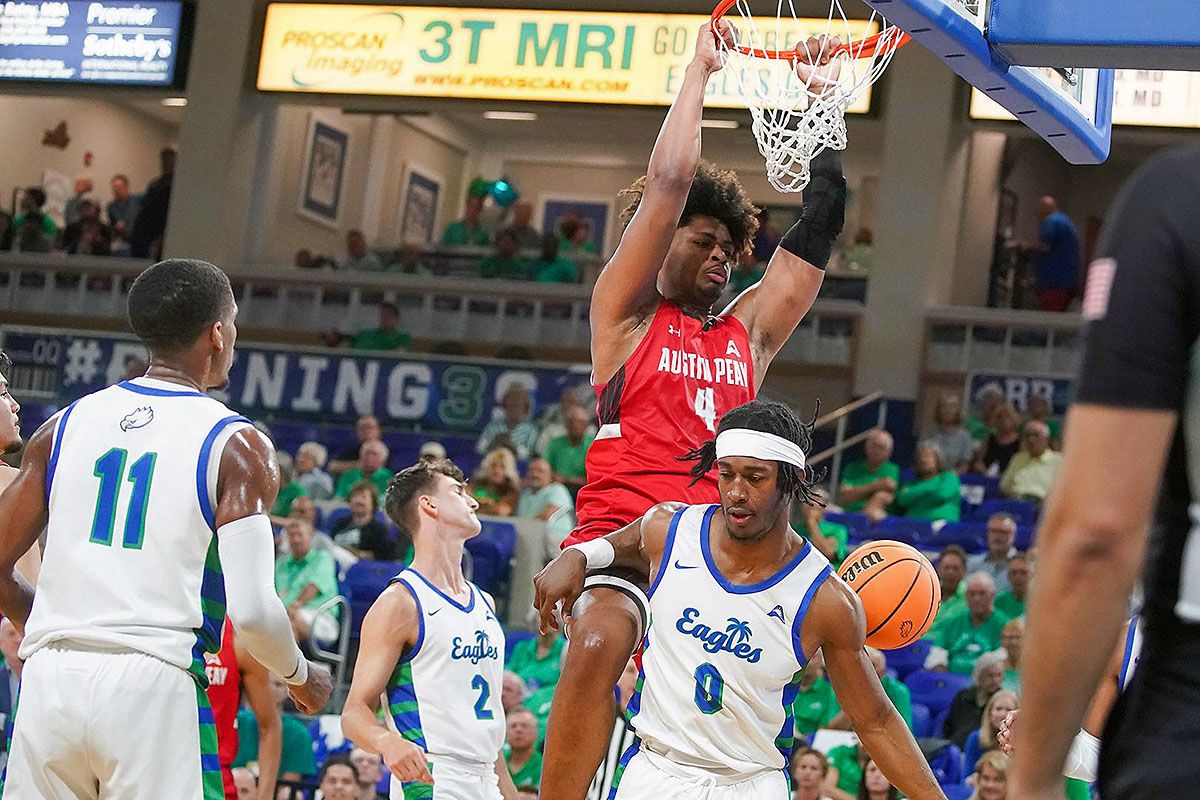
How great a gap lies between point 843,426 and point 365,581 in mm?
4992

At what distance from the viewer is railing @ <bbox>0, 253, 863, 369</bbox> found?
16.4m

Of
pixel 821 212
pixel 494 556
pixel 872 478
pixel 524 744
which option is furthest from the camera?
pixel 872 478

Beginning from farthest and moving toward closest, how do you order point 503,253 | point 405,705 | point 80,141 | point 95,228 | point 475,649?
1. point 80,141
2. point 95,228
3. point 503,253
4. point 475,649
5. point 405,705

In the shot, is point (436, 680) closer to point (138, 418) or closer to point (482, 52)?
point (138, 418)

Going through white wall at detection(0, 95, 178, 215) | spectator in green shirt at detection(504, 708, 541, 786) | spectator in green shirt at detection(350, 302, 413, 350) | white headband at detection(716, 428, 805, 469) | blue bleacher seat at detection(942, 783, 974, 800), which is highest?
white wall at detection(0, 95, 178, 215)

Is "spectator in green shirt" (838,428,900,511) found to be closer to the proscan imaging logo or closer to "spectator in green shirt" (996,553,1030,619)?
"spectator in green shirt" (996,553,1030,619)

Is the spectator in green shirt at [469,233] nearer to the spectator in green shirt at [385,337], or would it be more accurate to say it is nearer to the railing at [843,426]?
the spectator in green shirt at [385,337]

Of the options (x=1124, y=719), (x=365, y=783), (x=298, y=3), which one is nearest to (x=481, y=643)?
(x=365, y=783)

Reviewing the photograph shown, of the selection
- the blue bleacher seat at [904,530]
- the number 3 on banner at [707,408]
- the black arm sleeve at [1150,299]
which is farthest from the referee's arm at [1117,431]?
the blue bleacher seat at [904,530]

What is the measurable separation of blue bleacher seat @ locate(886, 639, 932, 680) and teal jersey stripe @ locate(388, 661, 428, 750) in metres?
4.36

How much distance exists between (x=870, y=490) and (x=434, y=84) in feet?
20.6

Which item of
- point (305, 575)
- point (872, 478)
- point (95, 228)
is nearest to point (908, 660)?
point (872, 478)

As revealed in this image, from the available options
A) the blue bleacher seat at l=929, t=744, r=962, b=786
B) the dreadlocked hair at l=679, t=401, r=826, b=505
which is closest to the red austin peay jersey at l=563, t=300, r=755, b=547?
the dreadlocked hair at l=679, t=401, r=826, b=505

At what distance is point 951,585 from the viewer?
9.85 m
